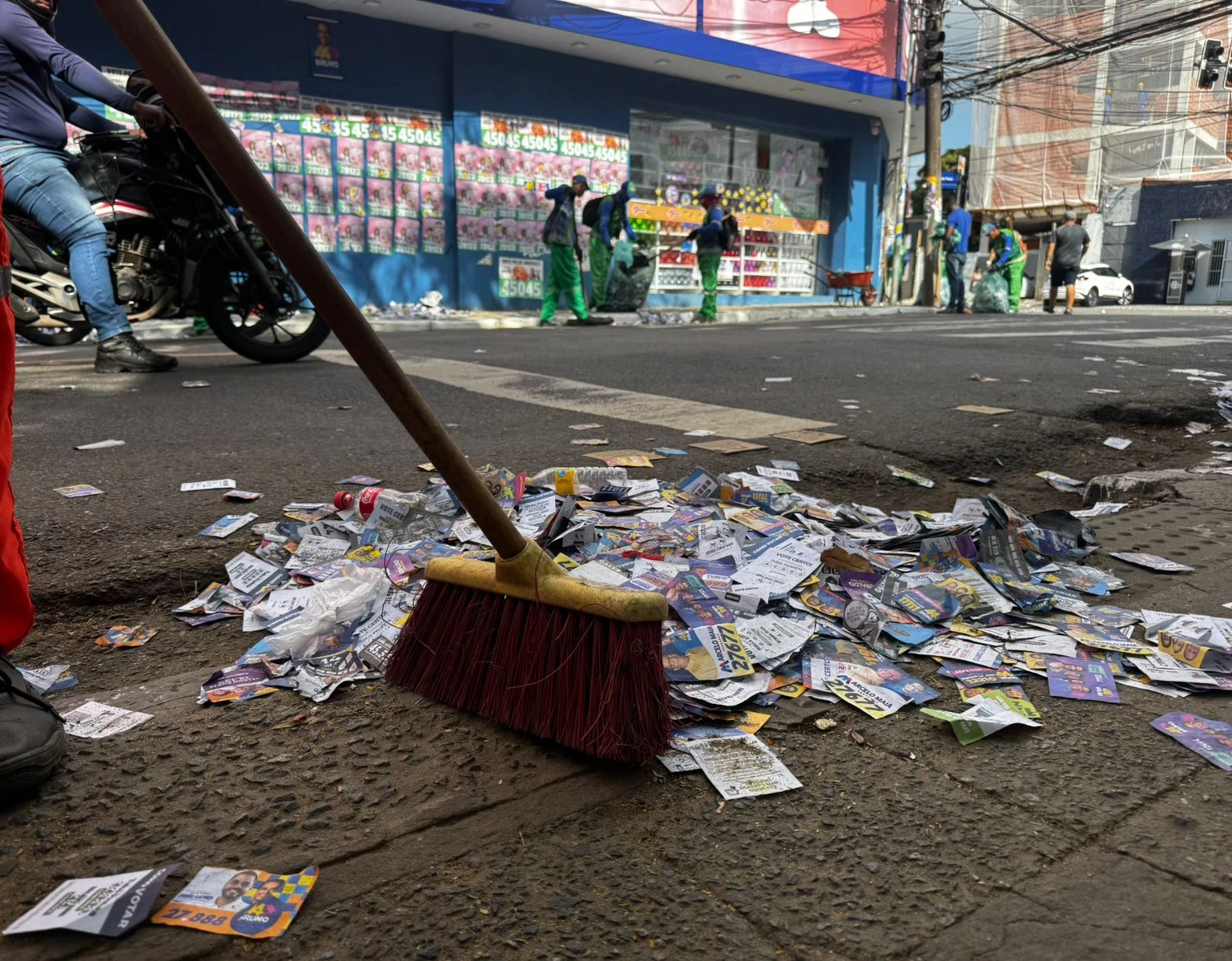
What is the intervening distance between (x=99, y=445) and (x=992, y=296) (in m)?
16.2

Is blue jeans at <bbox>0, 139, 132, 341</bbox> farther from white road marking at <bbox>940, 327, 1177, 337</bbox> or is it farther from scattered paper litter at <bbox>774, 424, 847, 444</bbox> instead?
white road marking at <bbox>940, 327, 1177, 337</bbox>

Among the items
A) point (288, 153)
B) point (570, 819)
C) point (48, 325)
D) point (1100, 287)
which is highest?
point (288, 153)

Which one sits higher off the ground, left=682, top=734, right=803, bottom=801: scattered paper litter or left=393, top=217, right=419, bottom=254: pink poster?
left=393, top=217, right=419, bottom=254: pink poster

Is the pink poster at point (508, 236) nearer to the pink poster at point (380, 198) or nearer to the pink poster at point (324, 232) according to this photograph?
the pink poster at point (380, 198)

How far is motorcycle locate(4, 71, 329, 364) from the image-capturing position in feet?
15.5

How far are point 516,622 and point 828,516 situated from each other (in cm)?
135

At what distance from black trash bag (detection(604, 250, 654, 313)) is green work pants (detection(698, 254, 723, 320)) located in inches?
33.7

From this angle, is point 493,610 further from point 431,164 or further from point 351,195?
point 431,164

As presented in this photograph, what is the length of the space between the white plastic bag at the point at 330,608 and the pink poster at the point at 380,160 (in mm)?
12386

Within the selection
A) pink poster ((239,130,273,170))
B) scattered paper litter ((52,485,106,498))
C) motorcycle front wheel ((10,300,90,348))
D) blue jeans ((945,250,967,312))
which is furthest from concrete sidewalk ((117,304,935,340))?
scattered paper litter ((52,485,106,498))

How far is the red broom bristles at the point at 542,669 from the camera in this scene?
1.33 meters

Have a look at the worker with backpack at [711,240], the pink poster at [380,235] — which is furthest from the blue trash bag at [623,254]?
the pink poster at [380,235]

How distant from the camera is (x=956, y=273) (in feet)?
54.7

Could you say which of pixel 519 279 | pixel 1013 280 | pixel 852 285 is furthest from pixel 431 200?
pixel 1013 280
